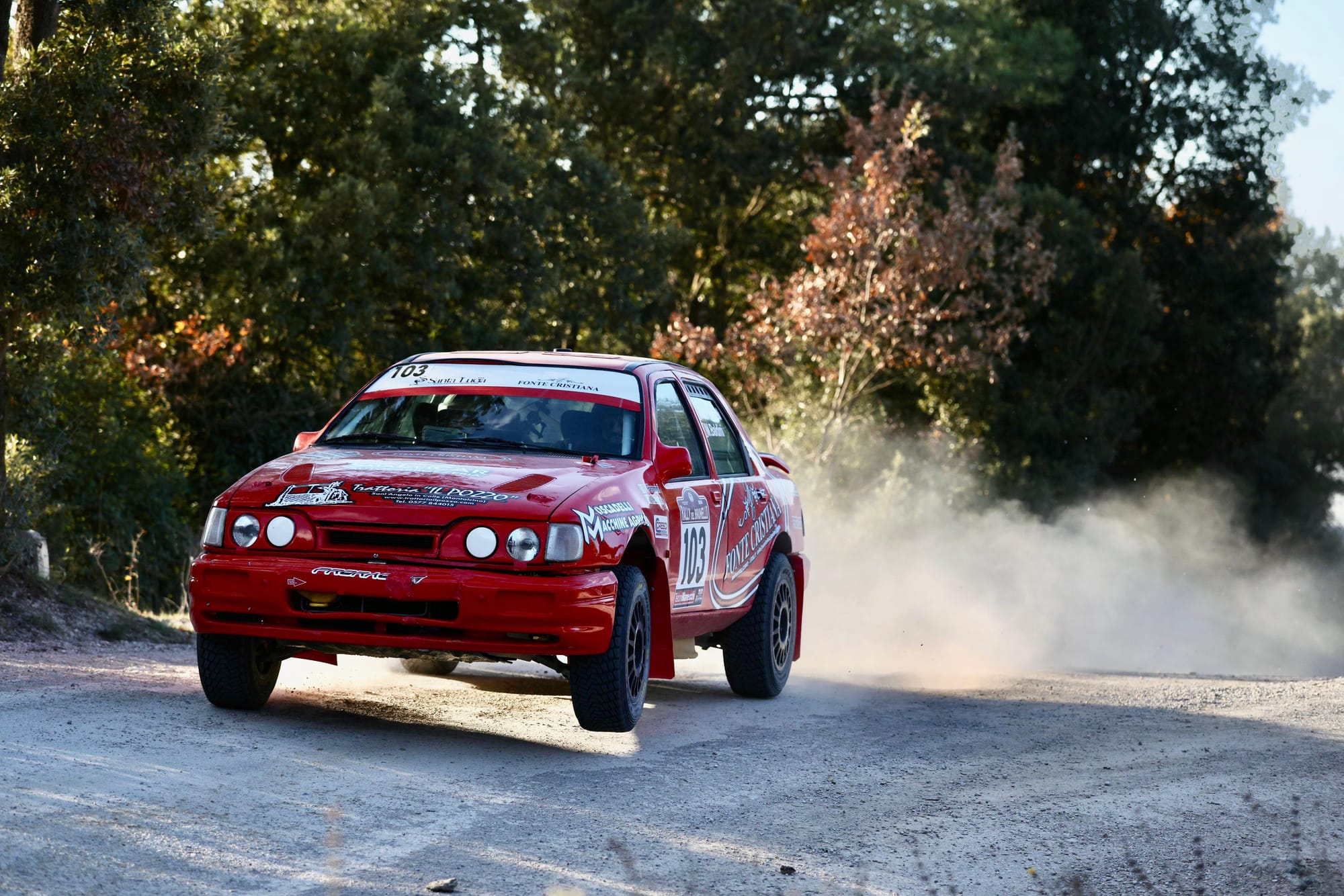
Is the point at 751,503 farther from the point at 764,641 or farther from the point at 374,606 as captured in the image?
the point at 374,606

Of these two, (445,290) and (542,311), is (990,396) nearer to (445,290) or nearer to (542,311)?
(542,311)

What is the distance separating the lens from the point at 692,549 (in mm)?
8602

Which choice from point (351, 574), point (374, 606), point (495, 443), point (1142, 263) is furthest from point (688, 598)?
point (1142, 263)

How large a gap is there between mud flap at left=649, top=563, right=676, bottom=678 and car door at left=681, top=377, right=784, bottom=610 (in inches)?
30.4

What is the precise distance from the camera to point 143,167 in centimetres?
1152

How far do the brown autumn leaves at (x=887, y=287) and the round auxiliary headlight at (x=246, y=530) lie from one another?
18394 millimetres

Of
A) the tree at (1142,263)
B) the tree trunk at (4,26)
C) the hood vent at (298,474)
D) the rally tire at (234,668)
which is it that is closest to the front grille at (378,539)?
the hood vent at (298,474)

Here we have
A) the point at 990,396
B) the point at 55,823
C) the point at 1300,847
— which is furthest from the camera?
the point at 990,396

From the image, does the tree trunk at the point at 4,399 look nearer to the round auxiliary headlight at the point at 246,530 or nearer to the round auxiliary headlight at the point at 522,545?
the round auxiliary headlight at the point at 246,530

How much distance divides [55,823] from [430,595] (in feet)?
6.47

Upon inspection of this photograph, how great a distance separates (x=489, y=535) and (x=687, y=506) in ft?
5.67

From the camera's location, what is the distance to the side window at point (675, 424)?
8.79 metres

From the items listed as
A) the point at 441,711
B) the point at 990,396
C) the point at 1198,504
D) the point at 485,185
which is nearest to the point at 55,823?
the point at 441,711

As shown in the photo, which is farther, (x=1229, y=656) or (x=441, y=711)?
(x=1229, y=656)
